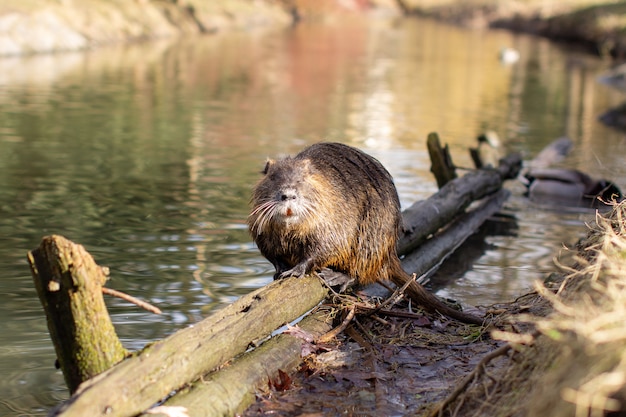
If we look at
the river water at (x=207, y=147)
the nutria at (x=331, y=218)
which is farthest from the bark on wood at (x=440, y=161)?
the nutria at (x=331, y=218)

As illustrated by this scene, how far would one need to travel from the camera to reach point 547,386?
125 inches

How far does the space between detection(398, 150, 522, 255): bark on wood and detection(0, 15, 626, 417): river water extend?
0.42 m

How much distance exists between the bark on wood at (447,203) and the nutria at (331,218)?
3.74 feet

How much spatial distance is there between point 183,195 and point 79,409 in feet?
21.0

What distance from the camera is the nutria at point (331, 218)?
508cm

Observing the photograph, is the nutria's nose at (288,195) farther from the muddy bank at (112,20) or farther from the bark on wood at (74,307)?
the muddy bank at (112,20)

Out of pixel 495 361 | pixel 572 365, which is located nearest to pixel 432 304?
pixel 495 361

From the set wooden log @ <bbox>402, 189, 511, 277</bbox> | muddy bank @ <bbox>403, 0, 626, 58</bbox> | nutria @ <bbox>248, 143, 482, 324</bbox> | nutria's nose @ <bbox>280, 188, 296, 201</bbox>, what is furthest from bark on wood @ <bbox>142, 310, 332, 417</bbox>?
muddy bank @ <bbox>403, 0, 626, 58</bbox>

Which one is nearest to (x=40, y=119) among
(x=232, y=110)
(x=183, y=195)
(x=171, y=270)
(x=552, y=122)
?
(x=232, y=110)

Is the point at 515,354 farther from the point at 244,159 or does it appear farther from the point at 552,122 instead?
the point at 552,122

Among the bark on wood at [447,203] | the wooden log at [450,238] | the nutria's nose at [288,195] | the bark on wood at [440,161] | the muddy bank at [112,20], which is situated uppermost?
the muddy bank at [112,20]

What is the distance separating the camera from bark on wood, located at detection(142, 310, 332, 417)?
3.91 metres

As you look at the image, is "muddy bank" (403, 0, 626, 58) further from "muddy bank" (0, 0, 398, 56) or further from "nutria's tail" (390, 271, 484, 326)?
"nutria's tail" (390, 271, 484, 326)

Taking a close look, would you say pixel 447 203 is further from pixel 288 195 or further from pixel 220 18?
pixel 220 18
